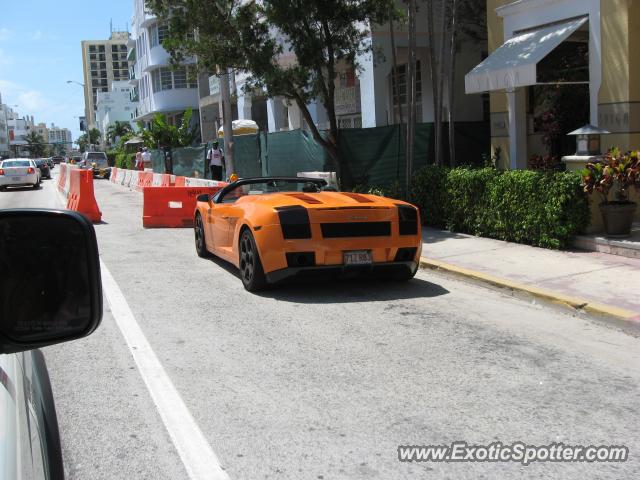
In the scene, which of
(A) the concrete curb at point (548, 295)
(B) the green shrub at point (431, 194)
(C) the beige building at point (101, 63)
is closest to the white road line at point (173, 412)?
(A) the concrete curb at point (548, 295)

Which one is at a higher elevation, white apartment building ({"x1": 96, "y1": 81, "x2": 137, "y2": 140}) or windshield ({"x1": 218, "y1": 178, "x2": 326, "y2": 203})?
white apartment building ({"x1": 96, "y1": 81, "x2": 137, "y2": 140})

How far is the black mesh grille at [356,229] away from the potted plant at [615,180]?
347cm

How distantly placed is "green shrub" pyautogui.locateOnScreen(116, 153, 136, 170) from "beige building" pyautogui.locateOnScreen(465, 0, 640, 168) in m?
37.3

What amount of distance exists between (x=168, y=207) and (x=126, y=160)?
123 ft

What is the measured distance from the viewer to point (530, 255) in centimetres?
960

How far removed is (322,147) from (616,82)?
708 cm

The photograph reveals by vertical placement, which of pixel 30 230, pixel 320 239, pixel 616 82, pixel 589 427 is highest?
pixel 616 82

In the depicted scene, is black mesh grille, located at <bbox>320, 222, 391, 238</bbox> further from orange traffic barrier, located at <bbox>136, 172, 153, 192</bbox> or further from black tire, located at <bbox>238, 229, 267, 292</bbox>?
orange traffic barrier, located at <bbox>136, 172, 153, 192</bbox>

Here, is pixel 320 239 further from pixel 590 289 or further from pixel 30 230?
pixel 30 230

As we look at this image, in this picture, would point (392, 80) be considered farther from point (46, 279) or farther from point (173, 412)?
point (46, 279)

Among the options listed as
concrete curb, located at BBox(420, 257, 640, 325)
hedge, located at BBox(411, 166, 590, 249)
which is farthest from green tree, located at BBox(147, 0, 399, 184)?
concrete curb, located at BBox(420, 257, 640, 325)

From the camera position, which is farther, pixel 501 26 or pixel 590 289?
pixel 501 26

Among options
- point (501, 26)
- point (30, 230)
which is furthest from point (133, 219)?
point (30, 230)

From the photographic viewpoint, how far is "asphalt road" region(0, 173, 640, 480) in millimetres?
3766
